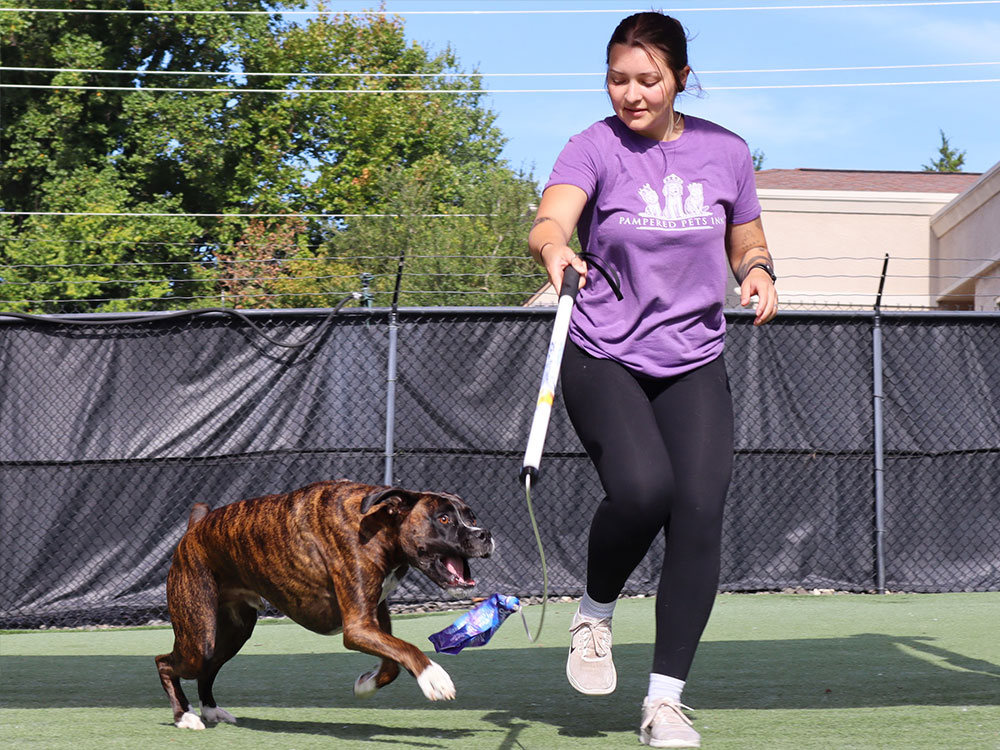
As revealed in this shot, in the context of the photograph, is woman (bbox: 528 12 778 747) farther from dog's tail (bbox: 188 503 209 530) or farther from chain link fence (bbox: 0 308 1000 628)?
chain link fence (bbox: 0 308 1000 628)

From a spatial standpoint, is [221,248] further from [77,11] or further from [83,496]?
[83,496]

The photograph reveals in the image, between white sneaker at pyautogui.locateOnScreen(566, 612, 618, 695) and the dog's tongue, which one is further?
the dog's tongue

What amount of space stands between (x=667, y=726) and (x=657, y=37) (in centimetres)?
189

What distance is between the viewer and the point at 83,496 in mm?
7703

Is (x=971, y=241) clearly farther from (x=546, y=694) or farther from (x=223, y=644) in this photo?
(x=223, y=644)

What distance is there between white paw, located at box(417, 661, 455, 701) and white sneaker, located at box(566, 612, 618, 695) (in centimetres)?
35

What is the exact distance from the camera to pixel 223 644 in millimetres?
3891

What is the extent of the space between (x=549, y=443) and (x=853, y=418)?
2281 millimetres

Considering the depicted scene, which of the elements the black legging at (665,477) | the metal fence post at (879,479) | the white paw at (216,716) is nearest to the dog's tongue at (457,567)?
Answer: the black legging at (665,477)

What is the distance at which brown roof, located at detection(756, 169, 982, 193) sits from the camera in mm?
24578

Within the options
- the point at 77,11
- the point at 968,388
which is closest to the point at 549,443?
the point at 968,388

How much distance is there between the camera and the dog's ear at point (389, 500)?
3539mm

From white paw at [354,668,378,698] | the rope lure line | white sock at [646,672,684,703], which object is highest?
the rope lure line

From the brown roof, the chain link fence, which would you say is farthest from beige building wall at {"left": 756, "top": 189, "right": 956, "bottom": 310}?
the chain link fence
